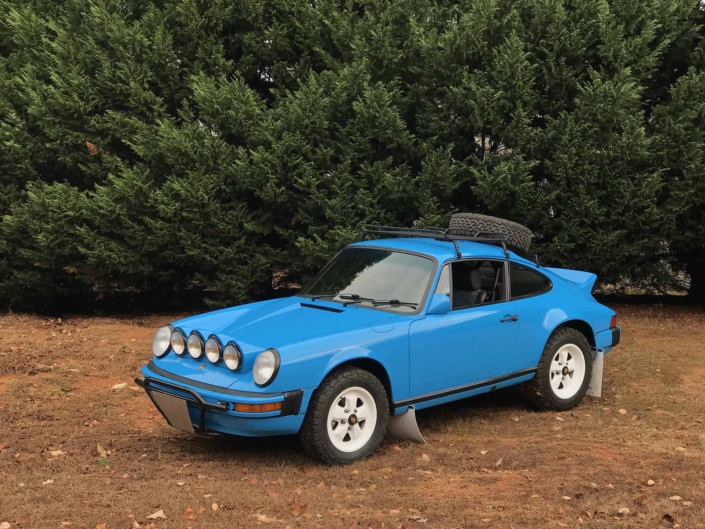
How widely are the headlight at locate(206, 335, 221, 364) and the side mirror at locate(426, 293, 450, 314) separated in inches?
65.2

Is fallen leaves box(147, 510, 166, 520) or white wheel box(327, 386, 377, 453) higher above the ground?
white wheel box(327, 386, 377, 453)

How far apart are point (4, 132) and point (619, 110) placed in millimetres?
8854

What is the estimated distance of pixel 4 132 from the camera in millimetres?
11039

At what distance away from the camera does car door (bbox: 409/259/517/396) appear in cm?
571

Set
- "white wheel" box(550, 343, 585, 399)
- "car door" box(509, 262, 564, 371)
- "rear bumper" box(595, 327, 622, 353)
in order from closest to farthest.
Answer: "car door" box(509, 262, 564, 371)
"white wheel" box(550, 343, 585, 399)
"rear bumper" box(595, 327, 622, 353)

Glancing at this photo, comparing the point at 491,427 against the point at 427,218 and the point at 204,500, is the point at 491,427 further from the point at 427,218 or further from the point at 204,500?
the point at 427,218

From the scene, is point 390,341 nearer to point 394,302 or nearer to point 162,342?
point 394,302

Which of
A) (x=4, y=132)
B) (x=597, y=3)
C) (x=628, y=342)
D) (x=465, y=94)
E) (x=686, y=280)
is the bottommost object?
(x=628, y=342)

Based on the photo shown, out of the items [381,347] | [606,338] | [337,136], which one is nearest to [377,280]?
[381,347]

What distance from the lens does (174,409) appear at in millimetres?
5312

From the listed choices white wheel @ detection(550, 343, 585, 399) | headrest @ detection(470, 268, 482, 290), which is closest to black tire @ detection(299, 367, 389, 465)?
headrest @ detection(470, 268, 482, 290)

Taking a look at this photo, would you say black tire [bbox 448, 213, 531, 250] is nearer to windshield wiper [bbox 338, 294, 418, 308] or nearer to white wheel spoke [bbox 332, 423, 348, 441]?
windshield wiper [bbox 338, 294, 418, 308]

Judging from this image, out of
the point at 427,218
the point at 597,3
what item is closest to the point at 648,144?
the point at 597,3

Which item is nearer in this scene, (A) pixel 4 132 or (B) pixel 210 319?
(B) pixel 210 319
